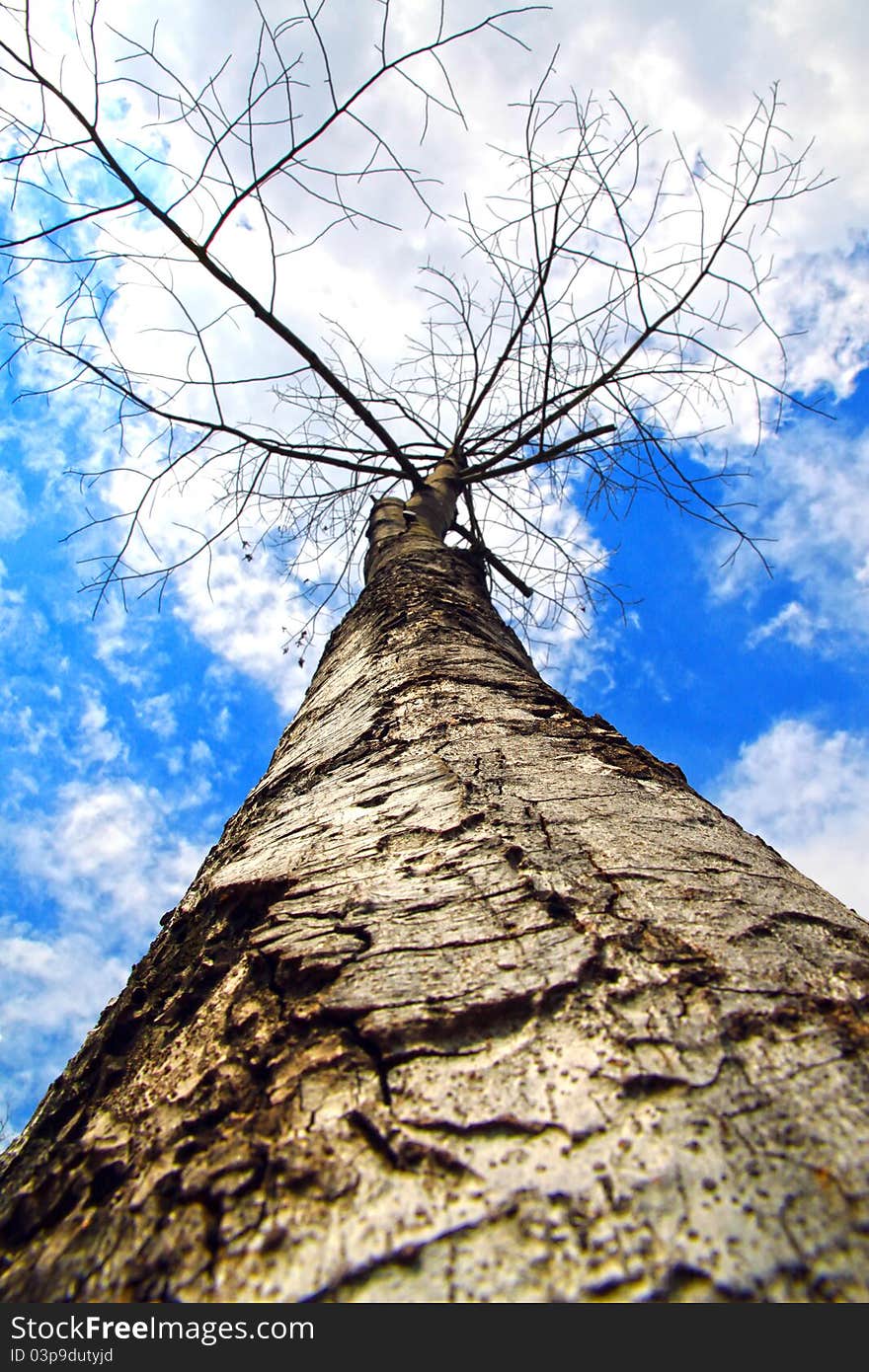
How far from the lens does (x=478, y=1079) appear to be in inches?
20.0

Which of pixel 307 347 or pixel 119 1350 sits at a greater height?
pixel 307 347

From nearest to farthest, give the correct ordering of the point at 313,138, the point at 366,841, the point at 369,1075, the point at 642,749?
the point at 369,1075 → the point at 366,841 → the point at 642,749 → the point at 313,138

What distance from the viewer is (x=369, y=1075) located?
0.53 m

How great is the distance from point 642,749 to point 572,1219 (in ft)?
2.70

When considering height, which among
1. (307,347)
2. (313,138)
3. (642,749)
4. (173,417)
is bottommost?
(642,749)

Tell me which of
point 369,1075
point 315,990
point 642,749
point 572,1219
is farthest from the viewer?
point 642,749

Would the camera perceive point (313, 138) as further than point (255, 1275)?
Yes

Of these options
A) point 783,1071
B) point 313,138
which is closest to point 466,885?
point 783,1071

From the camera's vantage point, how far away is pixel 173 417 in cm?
254

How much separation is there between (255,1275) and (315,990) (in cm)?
24

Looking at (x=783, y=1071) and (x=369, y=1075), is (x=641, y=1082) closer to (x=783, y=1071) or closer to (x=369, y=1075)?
(x=783, y=1071)

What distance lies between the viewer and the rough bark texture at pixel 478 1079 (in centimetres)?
39

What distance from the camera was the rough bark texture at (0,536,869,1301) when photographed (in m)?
0.39

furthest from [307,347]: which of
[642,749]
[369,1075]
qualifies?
[369,1075]
